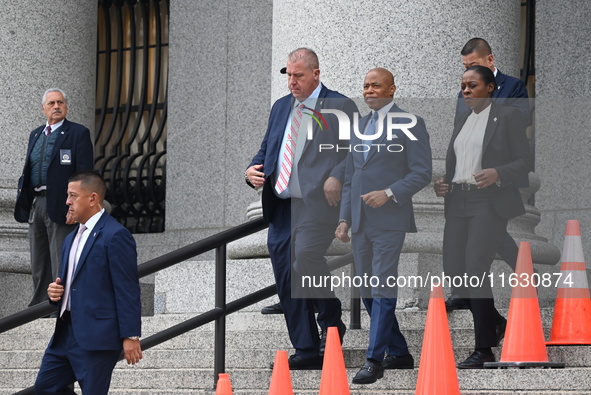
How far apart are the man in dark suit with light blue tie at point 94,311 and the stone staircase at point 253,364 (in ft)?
3.48

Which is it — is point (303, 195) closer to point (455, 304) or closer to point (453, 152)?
point (453, 152)

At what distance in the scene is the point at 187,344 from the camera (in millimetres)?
9617

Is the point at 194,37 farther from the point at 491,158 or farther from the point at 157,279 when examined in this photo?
the point at 491,158

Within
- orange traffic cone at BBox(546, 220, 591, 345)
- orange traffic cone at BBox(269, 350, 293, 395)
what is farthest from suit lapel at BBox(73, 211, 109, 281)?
orange traffic cone at BBox(546, 220, 591, 345)

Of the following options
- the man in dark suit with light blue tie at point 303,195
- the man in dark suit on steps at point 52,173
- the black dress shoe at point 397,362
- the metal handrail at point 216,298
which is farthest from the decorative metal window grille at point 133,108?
the black dress shoe at point 397,362

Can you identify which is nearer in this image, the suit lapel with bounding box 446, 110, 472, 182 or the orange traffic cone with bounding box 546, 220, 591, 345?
the orange traffic cone with bounding box 546, 220, 591, 345

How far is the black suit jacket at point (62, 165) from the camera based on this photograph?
35.5ft

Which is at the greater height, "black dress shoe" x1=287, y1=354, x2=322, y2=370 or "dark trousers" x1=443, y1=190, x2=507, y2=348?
"dark trousers" x1=443, y1=190, x2=507, y2=348

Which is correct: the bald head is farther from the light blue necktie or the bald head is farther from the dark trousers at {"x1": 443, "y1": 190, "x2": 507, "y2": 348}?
the dark trousers at {"x1": 443, "y1": 190, "x2": 507, "y2": 348}

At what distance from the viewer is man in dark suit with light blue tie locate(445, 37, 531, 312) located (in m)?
8.20

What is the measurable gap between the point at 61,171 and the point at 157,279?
121cm

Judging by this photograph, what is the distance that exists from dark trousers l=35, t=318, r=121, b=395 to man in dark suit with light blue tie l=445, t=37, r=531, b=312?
2297mm

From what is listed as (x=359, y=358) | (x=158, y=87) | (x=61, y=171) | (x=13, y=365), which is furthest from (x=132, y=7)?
(x=359, y=358)

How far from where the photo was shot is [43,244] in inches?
441
